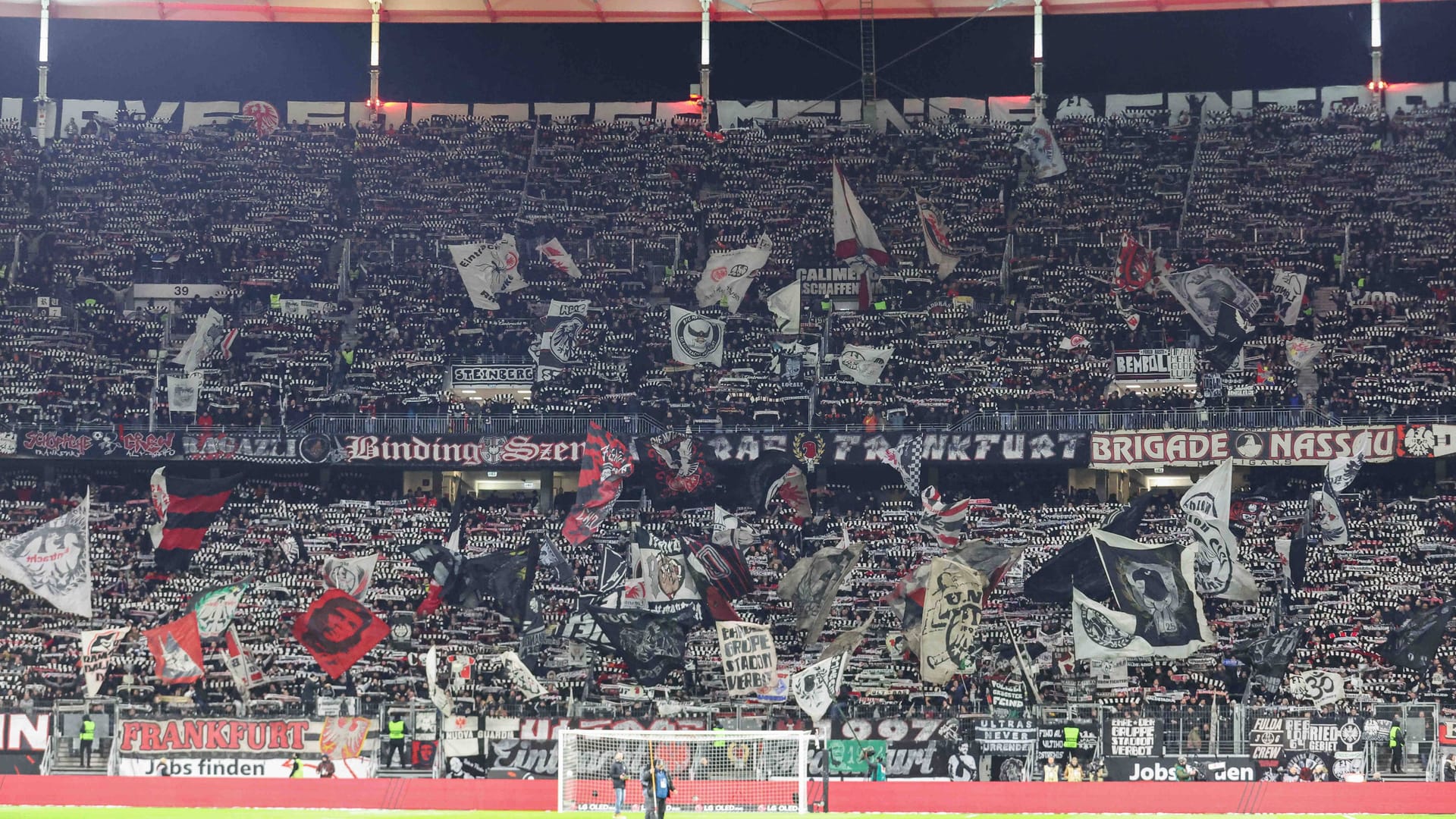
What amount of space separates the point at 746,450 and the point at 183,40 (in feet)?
110

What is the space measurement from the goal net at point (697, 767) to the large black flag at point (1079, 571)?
779 cm

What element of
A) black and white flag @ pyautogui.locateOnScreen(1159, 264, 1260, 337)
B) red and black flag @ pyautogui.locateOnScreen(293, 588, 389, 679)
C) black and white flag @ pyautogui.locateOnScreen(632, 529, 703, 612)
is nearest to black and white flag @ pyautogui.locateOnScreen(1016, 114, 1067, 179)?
black and white flag @ pyautogui.locateOnScreen(1159, 264, 1260, 337)

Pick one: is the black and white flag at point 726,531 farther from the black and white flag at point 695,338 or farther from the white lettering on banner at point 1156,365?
the white lettering on banner at point 1156,365

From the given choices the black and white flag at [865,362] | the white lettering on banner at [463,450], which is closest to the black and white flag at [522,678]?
the white lettering on banner at [463,450]

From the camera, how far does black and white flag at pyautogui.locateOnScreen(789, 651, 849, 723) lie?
3738cm

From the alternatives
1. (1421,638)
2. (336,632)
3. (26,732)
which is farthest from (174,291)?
(1421,638)

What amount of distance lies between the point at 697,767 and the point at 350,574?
45.0 ft

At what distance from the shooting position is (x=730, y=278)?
56625 mm

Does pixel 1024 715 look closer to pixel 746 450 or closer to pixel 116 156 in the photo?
pixel 746 450

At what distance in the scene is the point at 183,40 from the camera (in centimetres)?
7000

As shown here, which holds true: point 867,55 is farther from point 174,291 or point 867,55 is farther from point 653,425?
point 174,291

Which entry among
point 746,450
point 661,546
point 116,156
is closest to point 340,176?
point 116,156

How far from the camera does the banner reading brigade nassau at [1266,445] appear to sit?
48500 mm

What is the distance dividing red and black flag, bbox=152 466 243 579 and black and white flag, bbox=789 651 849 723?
1818 centimetres
